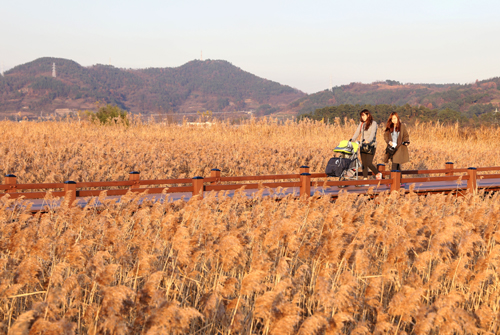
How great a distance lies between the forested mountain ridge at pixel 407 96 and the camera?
11881cm

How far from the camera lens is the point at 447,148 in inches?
818

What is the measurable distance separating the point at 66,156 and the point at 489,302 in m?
11.3

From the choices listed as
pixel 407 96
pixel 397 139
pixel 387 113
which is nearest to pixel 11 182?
pixel 397 139

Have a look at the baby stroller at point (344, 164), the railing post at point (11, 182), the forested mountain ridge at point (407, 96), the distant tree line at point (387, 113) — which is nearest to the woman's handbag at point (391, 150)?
the baby stroller at point (344, 164)

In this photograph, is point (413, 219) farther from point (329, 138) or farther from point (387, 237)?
point (329, 138)

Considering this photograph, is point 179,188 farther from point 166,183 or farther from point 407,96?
point 407,96

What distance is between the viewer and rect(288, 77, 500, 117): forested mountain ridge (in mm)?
118812

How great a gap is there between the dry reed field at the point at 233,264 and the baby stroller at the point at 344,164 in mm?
2208

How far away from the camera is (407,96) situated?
530 ft

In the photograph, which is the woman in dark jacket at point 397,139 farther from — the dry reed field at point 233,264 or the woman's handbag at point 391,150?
the dry reed field at point 233,264

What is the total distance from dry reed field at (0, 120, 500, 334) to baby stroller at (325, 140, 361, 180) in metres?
2.21

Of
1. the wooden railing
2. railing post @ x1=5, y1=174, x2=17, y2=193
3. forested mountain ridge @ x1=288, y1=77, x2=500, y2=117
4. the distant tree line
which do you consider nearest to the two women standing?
the wooden railing

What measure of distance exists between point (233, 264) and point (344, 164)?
660 cm

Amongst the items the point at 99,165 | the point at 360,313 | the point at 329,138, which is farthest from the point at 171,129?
the point at 360,313
